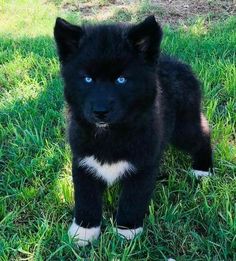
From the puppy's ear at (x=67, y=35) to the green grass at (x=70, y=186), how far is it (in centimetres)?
112

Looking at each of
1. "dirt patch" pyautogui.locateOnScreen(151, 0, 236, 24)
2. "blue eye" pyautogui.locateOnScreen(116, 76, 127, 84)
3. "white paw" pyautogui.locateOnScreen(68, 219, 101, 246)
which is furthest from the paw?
"dirt patch" pyautogui.locateOnScreen(151, 0, 236, 24)

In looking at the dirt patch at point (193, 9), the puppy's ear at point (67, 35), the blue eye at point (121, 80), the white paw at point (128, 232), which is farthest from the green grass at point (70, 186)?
the dirt patch at point (193, 9)

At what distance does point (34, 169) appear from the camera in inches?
162

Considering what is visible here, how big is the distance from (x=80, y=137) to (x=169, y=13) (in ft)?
18.3

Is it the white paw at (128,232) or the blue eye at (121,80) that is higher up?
the blue eye at (121,80)

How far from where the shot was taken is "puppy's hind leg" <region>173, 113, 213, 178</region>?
4160 millimetres

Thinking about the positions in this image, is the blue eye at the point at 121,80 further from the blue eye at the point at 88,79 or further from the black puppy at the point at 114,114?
the blue eye at the point at 88,79

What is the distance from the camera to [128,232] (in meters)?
3.49

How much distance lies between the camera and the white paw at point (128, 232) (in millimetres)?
3471

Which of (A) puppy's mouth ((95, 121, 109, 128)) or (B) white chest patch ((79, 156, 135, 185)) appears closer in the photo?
(A) puppy's mouth ((95, 121, 109, 128))

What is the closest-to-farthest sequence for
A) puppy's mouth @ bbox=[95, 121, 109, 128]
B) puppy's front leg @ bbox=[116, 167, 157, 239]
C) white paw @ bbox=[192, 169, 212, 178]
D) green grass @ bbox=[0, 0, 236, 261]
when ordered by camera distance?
1. puppy's mouth @ bbox=[95, 121, 109, 128]
2. green grass @ bbox=[0, 0, 236, 261]
3. puppy's front leg @ bbox=[116, 167, 157, 239]
4. white paw @ bbox=[192, 169, 212, 178]

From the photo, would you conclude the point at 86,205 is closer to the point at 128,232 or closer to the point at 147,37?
the point at 128,232

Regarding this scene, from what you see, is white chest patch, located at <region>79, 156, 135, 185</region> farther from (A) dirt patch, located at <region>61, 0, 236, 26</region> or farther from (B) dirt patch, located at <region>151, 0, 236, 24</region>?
(B) dirt patch, located at <region>151, 0, 236, 24</region>

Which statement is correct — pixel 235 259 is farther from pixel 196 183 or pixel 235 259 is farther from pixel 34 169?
pixel 34 169
